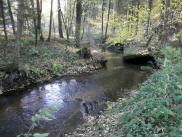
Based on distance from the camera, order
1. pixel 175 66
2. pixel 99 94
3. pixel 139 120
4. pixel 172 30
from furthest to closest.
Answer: pixel 172 30 < pixel 99 94 < pixel 175 66 < pixel 139 120

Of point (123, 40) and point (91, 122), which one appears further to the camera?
point (123, 40)

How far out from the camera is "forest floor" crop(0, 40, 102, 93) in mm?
A: 20089

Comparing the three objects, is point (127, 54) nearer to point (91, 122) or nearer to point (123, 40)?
point (123, 40)

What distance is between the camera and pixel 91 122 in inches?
472

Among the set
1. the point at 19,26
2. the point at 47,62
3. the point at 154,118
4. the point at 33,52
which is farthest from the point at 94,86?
the point at 154,118

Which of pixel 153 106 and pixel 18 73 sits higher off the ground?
pixel 153 106

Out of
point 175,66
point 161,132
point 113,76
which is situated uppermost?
point 175,66

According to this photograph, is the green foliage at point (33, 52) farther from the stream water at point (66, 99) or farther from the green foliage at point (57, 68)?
the stream water at point (66, 99)

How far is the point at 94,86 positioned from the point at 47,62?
4888 millimetres

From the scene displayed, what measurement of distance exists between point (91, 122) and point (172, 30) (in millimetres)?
15202

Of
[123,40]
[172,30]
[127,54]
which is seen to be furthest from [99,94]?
[123,40]

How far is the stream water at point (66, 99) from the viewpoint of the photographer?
40.6 ft

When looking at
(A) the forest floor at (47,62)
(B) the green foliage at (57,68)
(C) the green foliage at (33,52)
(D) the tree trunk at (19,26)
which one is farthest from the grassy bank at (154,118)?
(C) the green foliage at (33,52)

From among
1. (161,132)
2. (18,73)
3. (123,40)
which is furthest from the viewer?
(123,40)
